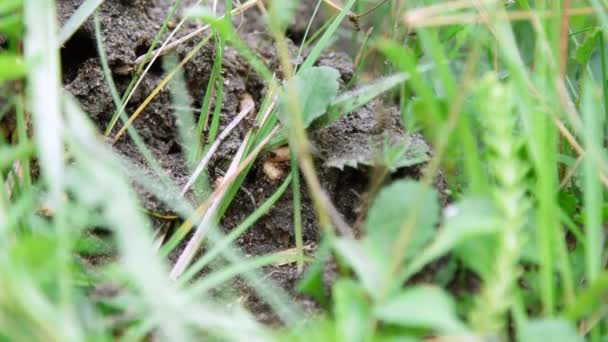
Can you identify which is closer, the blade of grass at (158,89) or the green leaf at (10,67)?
the green leaf at (10,67)

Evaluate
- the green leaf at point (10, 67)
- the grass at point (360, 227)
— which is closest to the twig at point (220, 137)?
the grass at point (360, 227)

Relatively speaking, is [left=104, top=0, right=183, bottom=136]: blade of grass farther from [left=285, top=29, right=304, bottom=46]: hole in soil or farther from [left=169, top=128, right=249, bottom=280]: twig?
[left=285, top=29, right=304, bottom=46]: hole in soil

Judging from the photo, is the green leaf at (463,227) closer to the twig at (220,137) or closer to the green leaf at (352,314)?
the green leaf at (352,314)

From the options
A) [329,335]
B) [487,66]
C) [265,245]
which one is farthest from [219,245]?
[487,66]

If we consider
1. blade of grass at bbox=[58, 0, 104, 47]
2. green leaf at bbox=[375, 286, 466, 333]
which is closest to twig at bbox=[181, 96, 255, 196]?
blade of grass at bbox=[58, 0, 104, 47]

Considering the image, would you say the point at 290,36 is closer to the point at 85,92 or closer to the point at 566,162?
the point at 85,92
